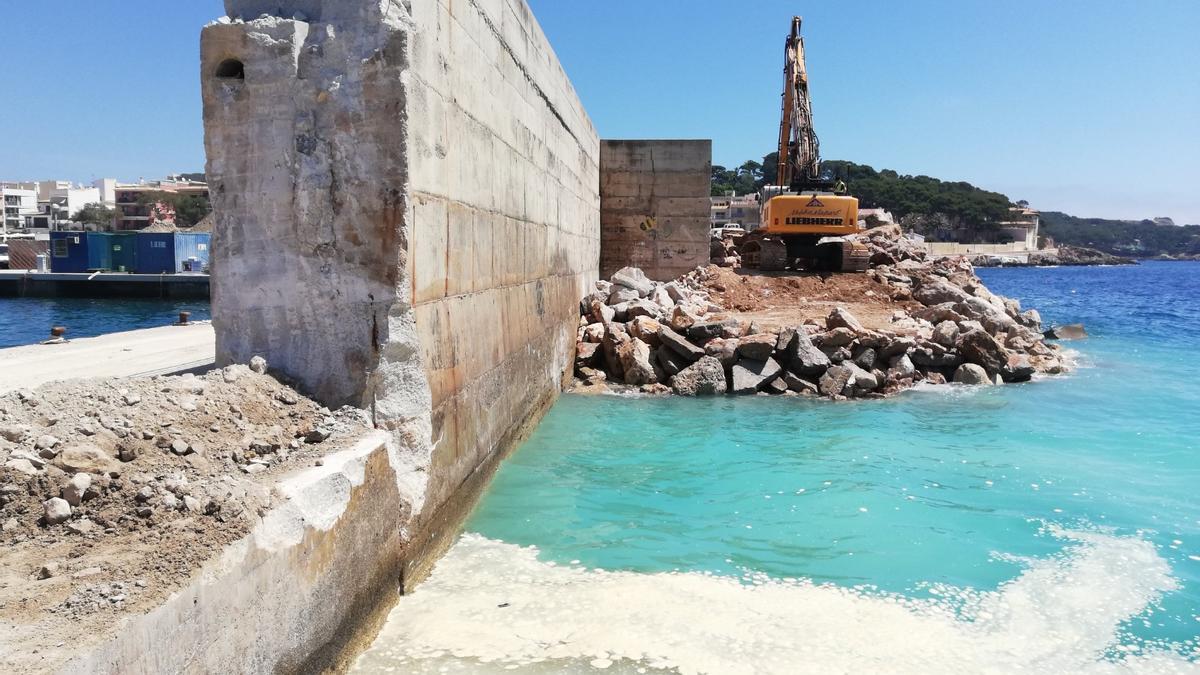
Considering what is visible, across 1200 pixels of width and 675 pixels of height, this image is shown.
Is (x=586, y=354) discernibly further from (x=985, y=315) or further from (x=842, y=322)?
(x=985, y=315)

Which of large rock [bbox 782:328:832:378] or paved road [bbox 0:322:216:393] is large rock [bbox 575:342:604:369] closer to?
large rock [bbox 782:328:832:378]

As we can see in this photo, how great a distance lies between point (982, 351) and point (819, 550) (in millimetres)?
7940

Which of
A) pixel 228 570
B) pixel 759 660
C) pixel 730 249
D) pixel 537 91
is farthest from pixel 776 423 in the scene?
pixel 730 249

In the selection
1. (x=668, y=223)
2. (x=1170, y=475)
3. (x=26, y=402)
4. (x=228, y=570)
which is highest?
(x=668, y=223)

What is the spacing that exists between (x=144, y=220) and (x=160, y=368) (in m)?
89.2

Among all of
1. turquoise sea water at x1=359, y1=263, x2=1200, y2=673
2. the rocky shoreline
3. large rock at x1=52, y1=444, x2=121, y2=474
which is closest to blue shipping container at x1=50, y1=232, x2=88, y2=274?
turquoise sea water at x1=359, y1=263, x2=1200, y2=673

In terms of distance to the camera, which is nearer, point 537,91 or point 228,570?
point 228,570

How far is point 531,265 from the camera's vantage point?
812cm

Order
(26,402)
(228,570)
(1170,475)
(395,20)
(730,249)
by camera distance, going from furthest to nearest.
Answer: (730,249)
(1170,475)
(395,20)
(26,402)
(228,570)

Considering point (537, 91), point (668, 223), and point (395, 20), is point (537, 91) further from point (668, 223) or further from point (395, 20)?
point (668, 223)

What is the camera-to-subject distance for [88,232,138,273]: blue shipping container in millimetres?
43906

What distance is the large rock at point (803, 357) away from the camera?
10.8 meters

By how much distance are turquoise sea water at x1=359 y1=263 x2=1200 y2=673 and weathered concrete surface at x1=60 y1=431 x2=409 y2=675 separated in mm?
323

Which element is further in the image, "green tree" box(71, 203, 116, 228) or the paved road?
"green tree" box(71, 203, 116, 228)
